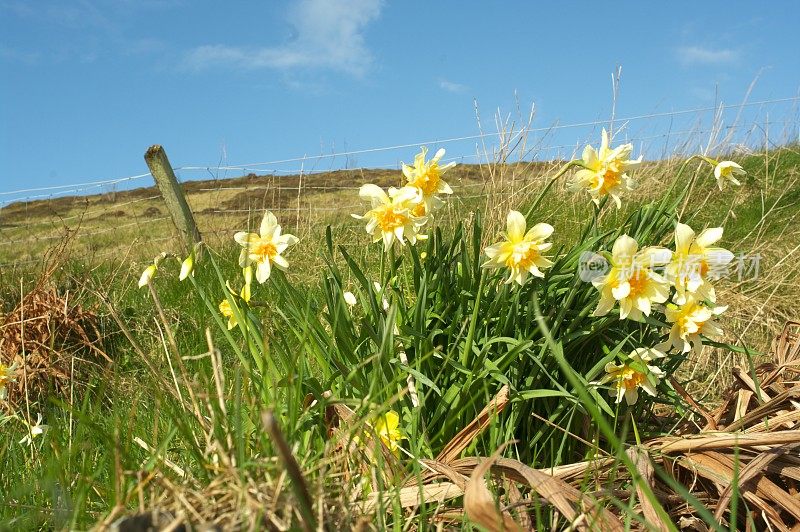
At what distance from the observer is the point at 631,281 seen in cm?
137

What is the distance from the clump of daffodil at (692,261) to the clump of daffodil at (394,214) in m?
0.54

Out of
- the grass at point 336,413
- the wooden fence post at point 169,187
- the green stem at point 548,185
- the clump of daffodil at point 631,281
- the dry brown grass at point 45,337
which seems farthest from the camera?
the wooden fence post at point 169,187

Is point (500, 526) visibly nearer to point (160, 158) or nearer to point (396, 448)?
point (396, 448)

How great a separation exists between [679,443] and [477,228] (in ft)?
2.04

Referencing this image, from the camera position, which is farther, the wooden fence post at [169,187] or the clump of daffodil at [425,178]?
the wooden fence post at [169,187]

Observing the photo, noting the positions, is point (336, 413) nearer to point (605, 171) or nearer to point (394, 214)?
point (394, 214)

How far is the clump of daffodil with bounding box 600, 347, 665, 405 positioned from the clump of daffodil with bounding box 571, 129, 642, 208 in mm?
343

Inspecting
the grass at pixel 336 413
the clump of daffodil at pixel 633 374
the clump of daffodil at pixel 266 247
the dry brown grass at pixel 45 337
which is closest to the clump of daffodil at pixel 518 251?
the grass at pixel 336 413

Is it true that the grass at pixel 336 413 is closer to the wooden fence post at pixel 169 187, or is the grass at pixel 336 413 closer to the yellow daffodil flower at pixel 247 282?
the yellow daffodil flower at pixel 247 282

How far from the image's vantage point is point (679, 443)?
4.65 ft

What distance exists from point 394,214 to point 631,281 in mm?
512

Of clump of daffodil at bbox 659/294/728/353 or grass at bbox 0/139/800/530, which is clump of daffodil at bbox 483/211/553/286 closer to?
grass at bbox 0/139/800/530

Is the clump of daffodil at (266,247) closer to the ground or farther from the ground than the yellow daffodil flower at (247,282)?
farther from the ground

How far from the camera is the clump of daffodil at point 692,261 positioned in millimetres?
1424
